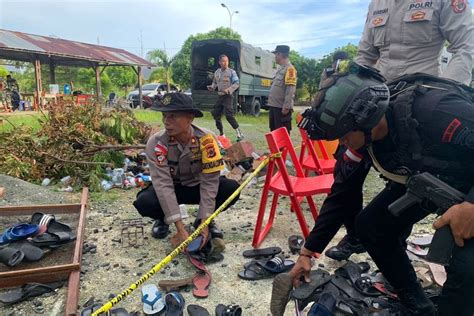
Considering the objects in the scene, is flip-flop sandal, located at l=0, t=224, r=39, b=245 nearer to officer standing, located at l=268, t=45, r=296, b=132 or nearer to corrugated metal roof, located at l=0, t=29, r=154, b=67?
officer standing, located at l=268, t=45, r=296, b=132

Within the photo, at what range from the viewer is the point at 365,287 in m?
2.51

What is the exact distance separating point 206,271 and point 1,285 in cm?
147

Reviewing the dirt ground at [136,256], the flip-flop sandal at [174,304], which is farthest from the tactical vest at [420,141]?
the flip-flop sandal at [174,304]

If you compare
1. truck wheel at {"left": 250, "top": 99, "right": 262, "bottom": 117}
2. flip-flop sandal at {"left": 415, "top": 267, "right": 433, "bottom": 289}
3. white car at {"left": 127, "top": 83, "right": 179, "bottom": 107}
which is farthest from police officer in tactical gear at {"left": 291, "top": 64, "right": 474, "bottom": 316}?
white car at {"left": 127, "top": 83, "right": 179, "bottom": 107}

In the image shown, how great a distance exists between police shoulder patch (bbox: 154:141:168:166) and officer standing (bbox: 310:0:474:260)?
1.51 metres

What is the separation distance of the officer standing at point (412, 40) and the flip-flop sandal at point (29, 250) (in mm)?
2347

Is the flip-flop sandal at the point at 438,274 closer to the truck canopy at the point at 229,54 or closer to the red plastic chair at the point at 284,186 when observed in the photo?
the red plastic chair at the point at 284,186

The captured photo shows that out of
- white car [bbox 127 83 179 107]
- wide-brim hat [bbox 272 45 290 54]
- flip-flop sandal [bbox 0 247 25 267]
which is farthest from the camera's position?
white car [bbox 127 83 179 107]

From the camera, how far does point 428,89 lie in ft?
5.33

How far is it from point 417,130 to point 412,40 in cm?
150

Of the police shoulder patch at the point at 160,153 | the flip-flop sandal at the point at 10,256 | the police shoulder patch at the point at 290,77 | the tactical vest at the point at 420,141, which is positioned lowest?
the flip-flop sandal at the point at 10,256

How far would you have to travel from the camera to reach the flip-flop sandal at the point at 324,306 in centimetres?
205

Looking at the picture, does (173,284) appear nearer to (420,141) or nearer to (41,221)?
(41,221)

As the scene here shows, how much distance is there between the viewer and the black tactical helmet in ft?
4.95
